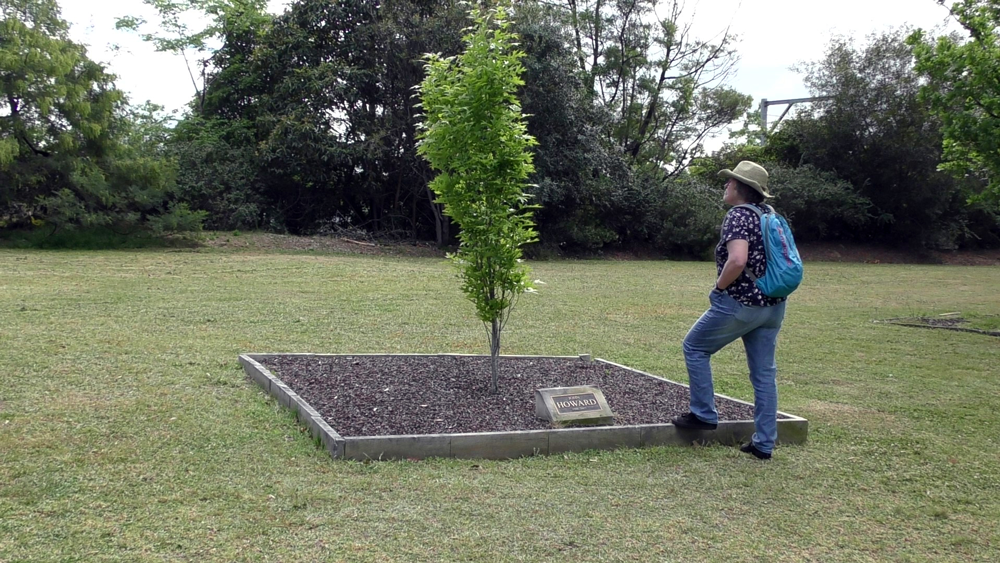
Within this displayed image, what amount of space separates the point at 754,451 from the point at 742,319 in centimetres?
95

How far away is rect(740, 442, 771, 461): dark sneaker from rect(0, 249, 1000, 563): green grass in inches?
2.8

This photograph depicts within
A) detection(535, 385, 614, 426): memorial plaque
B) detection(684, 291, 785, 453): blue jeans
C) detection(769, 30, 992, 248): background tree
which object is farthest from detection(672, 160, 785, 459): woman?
detection(769, 30, 992, 248): background tree

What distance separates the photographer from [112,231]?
21203mm

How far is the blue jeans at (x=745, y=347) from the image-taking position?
509 cm

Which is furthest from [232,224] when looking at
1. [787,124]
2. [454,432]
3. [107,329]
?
[787,124]

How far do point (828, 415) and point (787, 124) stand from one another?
3158 centimetres

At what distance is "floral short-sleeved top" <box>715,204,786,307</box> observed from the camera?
16.4 feet

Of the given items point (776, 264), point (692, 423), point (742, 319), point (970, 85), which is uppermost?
point (970, 85)

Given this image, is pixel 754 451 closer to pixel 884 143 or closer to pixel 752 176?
pixel 752 176

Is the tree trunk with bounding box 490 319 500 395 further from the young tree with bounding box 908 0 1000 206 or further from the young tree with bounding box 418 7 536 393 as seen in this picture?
the young tree with bounding box 908 0 1000 206

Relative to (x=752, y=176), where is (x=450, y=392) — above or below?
below

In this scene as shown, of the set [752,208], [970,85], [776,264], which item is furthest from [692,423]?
[970,85]

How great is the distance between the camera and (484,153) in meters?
6.00

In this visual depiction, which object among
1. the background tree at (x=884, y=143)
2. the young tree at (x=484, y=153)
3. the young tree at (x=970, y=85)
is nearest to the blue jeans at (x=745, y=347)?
the young tree at (x=484, y=153)
